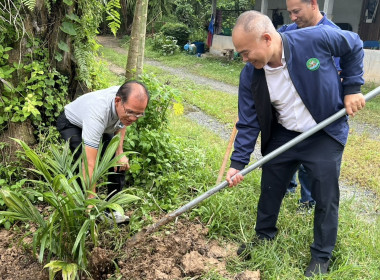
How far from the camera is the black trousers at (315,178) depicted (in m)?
2.31

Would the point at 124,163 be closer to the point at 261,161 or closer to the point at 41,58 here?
the point at 261,161

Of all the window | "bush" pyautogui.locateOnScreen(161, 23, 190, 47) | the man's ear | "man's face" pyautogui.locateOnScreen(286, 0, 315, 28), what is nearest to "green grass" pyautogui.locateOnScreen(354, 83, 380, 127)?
"man's face" pyautogui.locateOnScreen(286, 0, 315, 28)

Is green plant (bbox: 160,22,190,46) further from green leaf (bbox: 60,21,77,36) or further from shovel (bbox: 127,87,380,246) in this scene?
shovel (bbox: 127,87,380,246)

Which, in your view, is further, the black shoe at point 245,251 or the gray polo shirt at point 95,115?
the black shoe at point 245,251

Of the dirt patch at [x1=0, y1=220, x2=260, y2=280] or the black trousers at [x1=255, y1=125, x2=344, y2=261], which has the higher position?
the black trousers at [x1=255, y1=125, x2=344, y2=261]

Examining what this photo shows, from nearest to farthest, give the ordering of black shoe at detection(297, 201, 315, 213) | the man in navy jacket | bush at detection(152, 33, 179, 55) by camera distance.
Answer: the man in navy jacket, black shoe at detection(297, 201, 315, 213), bush at detection(152, 33, 179, 55)

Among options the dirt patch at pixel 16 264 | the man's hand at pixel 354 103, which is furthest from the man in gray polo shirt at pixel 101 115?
the man's hand at pixel 354 103

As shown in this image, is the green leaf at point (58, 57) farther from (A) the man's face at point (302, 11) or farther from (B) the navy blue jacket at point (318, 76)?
(A) the man's face at point (302, 11)

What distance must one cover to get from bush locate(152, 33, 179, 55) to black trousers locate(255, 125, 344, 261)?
46.1 ft

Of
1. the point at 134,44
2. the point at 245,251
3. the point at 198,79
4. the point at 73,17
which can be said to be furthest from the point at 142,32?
the point at 198,79

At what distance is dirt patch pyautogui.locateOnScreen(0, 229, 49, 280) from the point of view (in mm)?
2345

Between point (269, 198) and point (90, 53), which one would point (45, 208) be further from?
point (269, 198)

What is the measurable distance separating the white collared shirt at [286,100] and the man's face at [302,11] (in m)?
0.92

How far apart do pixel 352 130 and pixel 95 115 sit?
4.99 meters
